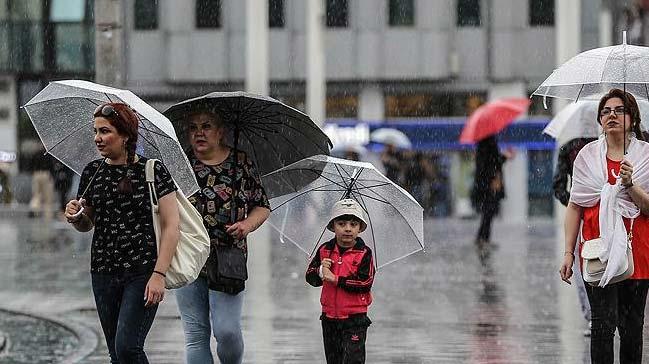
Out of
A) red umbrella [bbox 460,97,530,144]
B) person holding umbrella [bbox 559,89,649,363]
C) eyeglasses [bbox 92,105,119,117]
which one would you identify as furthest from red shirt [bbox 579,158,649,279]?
red umbrella [bbox 460,97,530,144]

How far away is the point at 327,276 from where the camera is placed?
8008 mm

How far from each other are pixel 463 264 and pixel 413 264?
2.11 ft

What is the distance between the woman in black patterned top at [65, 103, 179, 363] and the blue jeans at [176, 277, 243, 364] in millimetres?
802

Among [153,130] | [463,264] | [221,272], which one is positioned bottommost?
[463,264]

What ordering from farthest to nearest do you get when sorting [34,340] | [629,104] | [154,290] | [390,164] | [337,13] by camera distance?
[337,13]
[390,164]
[34,340]
[629,104]
[154,290]

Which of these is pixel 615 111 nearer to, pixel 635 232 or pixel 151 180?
pixel 635 232

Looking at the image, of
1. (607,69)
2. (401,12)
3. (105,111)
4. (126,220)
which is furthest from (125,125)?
(401,12)

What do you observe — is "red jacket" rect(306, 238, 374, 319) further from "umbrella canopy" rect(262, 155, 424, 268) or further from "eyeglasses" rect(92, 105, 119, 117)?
"eyeglasses" rect(92, 105, 119, 117)

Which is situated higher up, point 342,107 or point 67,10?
point 67,10

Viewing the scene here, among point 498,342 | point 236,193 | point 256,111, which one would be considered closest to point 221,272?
point 236,193

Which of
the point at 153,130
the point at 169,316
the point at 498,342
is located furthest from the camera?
the point at 169,316

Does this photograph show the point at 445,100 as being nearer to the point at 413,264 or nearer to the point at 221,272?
the point at 413,264

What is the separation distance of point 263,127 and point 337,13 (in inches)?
1373

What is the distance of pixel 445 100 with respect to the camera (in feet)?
140
